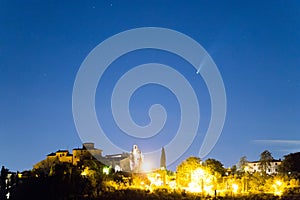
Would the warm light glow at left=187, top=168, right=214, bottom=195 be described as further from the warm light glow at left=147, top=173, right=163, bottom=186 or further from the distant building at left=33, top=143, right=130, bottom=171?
the distant building at left=33, top=143, right=130, bottom=171

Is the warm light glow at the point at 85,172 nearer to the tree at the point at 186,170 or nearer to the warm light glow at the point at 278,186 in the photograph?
the tree at the point at 186,170

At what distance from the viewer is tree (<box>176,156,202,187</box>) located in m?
33.7

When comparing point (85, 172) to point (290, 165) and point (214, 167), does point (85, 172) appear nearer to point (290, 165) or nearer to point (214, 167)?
point (214, 167)

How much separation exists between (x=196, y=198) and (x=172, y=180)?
8.39 meters

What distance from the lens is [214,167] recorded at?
34469 mm

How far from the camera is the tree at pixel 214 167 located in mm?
33791

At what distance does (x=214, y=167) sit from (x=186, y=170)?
8.19 feet

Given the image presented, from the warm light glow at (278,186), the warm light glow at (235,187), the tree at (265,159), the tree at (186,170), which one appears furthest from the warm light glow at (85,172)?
the tree at (265,159)

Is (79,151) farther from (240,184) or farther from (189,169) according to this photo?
(240,184)

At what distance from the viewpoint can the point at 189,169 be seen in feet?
112

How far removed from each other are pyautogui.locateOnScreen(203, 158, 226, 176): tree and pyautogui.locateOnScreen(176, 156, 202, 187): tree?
2.34 ft

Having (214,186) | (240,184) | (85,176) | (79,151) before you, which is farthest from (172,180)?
(79,151)

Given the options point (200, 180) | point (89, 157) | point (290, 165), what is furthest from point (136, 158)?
point (200, 180)

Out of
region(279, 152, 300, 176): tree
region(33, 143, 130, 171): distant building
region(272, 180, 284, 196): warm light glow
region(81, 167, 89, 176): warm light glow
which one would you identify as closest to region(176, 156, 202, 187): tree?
region(272, 180, 284, 196): warm light glow
